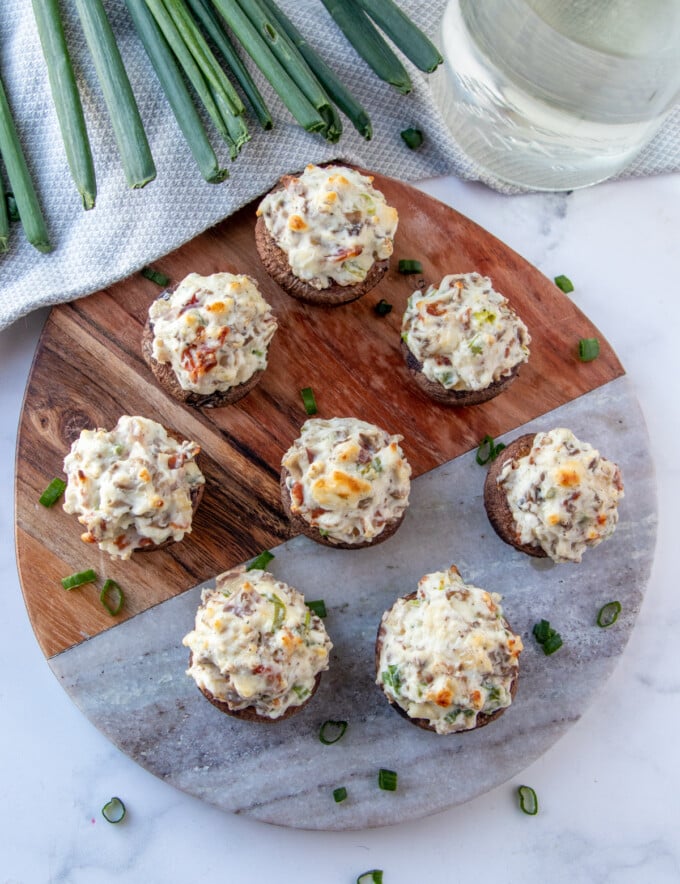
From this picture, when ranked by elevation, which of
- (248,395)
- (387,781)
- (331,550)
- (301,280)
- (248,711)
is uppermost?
(301,280)

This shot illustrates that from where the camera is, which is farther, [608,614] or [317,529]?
[608,614]

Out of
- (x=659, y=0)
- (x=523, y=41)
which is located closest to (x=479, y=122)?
(x=523, y=41)

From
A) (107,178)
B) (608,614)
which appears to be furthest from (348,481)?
(107,178)

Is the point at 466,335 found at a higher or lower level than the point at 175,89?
lower

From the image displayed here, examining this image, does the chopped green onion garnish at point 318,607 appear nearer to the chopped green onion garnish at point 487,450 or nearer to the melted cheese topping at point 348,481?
the melted cheese topping at point 348,481

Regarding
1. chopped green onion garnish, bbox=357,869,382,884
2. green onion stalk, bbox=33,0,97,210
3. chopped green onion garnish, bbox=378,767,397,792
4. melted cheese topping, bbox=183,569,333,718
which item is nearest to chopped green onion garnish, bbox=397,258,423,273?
green onion stalk, bbox=33,0,97,210

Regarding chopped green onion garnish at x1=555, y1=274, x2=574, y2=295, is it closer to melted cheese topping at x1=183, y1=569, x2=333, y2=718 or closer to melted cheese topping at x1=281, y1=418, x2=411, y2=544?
melted cheese topping at x1=281, y1=418, x2=411, y2=544

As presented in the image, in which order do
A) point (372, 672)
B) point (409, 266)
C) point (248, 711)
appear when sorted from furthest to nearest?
point (409, 266) → point (372, 672) → point (248, 711)

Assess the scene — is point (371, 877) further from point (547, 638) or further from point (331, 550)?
point (331, 550)
